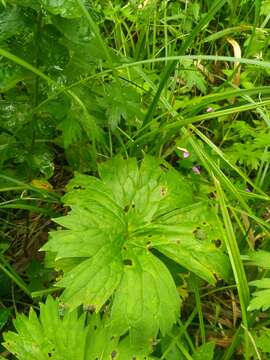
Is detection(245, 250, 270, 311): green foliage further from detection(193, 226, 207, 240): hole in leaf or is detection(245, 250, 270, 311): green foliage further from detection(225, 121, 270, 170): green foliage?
detection(225, 121, 270, 170): green foliage

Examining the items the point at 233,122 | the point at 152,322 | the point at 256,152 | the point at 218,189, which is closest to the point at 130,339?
the point at 152,322

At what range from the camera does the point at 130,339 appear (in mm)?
1162

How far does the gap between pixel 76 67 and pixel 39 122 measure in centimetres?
19

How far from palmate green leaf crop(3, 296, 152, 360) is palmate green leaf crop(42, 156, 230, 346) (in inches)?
2.7

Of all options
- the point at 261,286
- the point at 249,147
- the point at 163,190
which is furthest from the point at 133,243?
the point at 249,147

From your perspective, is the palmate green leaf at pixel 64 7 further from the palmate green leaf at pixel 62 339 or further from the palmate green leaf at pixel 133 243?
the palmate green leaf at pixel 62 339

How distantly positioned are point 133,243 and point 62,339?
0.28 metres

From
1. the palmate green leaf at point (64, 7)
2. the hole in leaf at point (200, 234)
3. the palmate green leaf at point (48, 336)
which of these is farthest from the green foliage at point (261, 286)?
the palmate green leaf at point (64, 7)

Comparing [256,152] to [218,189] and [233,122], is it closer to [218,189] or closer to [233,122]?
[233,122]

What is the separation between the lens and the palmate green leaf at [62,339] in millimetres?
1201

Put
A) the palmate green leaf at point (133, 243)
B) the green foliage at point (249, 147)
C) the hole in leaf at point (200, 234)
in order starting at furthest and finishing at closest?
the green foliage at point (249, 147)
the hole in leaf at point (200, 234)
the palmate green leaf at point (133, 243)

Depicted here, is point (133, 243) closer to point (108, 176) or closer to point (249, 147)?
point (108, 176)

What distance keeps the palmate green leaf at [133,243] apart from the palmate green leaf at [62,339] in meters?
0.07

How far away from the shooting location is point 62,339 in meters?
1.22
